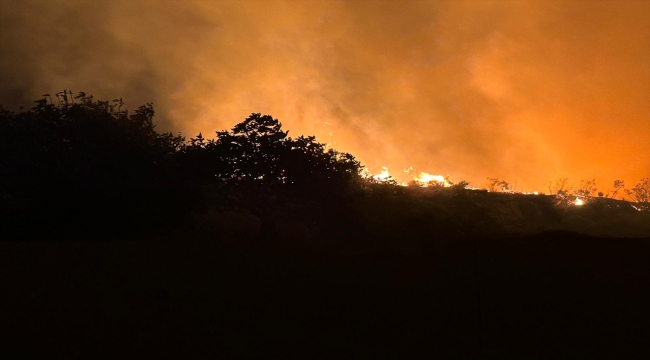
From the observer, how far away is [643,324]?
1077 centimetres

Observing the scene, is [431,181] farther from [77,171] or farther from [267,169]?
[77,171]

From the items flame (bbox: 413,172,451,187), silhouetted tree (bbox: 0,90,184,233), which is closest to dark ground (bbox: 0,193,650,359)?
silhouetted tree (bbox: 0,90,184,233)

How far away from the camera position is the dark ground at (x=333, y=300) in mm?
10477

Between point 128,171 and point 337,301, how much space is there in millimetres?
12749

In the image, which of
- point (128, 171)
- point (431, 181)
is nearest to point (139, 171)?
point (128, 171)

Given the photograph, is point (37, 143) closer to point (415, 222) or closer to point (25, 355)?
point (25, 355)

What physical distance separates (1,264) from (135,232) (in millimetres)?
8259

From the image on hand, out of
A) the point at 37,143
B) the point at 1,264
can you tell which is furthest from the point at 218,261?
the point at 37,143

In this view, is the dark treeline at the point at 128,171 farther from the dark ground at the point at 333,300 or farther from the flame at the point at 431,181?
the flame at the point at 431,181

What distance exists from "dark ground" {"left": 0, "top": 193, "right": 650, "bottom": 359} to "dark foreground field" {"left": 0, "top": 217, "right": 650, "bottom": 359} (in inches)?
1.2

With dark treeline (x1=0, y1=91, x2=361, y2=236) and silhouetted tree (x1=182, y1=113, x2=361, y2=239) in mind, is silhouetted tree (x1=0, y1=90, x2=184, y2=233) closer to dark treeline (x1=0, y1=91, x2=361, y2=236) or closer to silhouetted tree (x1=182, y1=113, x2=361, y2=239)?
dark treeline (x1=0, y1=91, x2=361, y2=236)

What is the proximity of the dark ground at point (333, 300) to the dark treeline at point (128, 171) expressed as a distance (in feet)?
21.9

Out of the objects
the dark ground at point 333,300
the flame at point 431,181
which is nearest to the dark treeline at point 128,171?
the dark ground at point 333,300

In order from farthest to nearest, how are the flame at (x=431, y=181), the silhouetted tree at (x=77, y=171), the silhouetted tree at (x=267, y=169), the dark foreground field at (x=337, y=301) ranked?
the flame at (x=431, y=181), the silhouetted tree at (x=267, y=169), the silhouetted tree at (x=77, y=171), the dark foreground field at (x=337, y=301)
